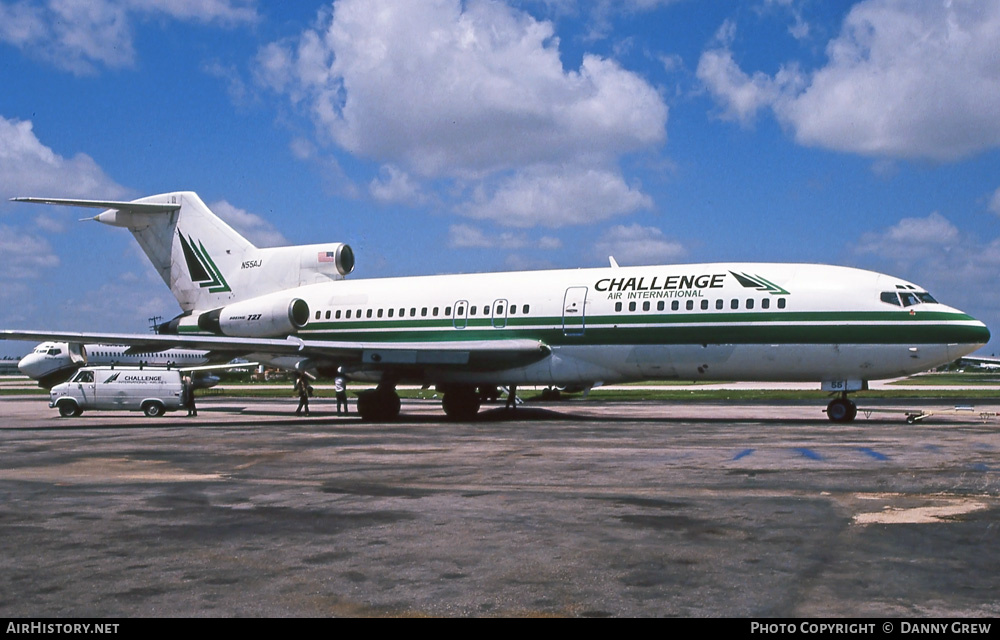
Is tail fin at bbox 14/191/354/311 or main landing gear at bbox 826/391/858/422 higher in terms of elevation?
tail fin at bbox 14/191/354/311

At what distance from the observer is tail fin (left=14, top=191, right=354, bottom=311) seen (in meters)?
33.9

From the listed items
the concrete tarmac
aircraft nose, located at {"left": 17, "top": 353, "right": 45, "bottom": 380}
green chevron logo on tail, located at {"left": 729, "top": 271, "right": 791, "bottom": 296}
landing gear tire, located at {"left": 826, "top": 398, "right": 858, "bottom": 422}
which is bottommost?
the concrete tarmac

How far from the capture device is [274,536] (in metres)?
8.67

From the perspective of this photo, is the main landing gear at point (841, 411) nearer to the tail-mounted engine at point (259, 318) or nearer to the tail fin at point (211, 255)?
the tail-mounted engine at point (259, 318)

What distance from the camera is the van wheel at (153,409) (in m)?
33.0

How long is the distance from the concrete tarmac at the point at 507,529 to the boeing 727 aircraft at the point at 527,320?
5.42 m

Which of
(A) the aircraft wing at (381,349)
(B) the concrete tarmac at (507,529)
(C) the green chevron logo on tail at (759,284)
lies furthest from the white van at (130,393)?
(C) the green chevron logo on tail at (759,284)

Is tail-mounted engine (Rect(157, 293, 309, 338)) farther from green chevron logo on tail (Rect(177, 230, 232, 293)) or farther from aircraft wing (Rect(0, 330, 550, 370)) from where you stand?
aircraft wing (Rect(0, 330, 550, 370))

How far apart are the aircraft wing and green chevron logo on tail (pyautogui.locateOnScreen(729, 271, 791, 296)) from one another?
19.5ft

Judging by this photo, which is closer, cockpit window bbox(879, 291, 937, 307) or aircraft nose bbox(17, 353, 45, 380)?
cockpit window bbox(879, 291, 937, 307)

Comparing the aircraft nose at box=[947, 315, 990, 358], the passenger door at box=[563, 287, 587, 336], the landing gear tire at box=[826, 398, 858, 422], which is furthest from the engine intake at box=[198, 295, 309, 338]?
the aircraft nose at box=[947, 315, 990, 358]

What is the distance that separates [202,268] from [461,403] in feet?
39.0

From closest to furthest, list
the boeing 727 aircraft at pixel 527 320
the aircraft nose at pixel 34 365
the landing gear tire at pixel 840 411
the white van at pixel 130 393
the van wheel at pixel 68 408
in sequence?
1. the boeing 727 aircraft at pixel 527 320
2. the landing gear tire at pixel 840 411
3. the van wheel at pixel 68 408
4. the white van at pixel 130 393
5. the aircraft nose at pixel 34 365

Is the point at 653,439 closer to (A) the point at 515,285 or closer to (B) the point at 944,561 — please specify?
(A) the point at 515,285
